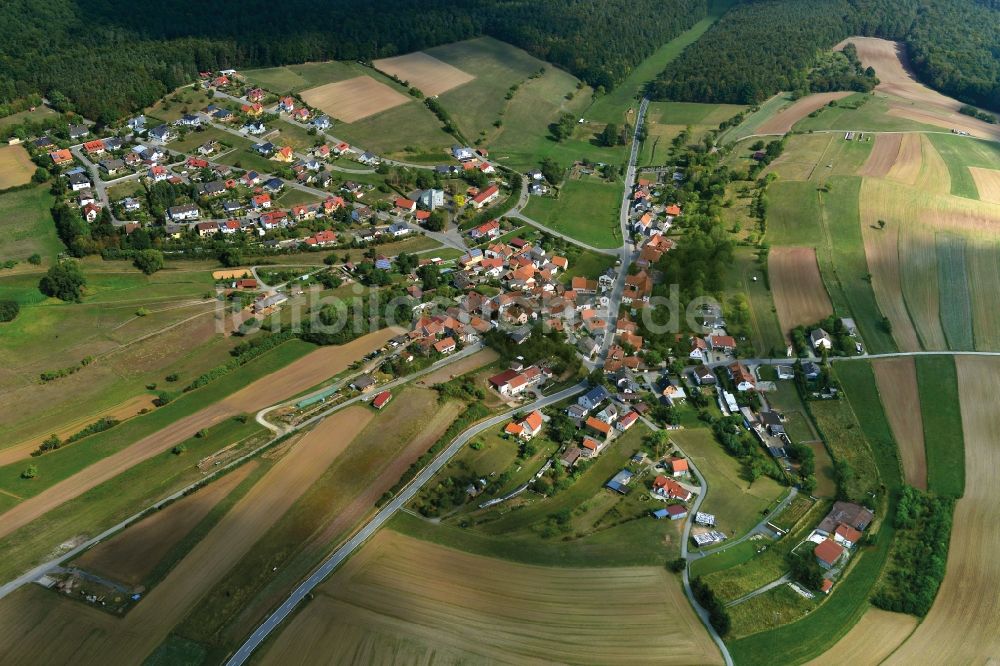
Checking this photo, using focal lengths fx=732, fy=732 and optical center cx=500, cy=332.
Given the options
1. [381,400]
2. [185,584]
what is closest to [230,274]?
[381,400]

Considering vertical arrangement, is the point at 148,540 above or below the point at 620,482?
below

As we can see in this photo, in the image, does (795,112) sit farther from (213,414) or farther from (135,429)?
(135,429)

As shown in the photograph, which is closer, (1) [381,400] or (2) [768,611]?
(2) [768,611]

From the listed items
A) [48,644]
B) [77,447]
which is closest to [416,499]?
[48,644]

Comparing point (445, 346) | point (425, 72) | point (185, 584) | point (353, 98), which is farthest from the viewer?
point (425, 72)

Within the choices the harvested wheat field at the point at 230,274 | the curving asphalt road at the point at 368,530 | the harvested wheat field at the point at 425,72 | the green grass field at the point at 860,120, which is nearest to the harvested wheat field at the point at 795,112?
the green grass field at the point at 860,120

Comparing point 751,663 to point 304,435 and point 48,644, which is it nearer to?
point 304,435

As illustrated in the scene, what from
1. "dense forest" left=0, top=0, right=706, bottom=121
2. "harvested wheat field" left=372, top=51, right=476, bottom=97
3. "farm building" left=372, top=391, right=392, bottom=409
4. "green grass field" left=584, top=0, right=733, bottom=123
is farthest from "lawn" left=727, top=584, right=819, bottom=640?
"dense forest" left=0, top=0, right=706, bottom=121

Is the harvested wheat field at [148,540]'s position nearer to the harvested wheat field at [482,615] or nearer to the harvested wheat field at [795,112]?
the harvested wheat field at [482,615]
